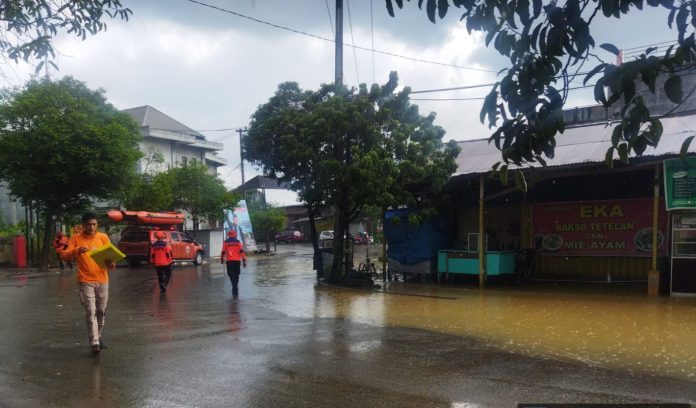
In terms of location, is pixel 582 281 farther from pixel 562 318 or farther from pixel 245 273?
pixel 245 273

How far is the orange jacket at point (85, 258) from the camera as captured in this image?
7.21 metres

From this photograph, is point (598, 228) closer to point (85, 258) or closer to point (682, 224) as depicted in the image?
point (682, 224)

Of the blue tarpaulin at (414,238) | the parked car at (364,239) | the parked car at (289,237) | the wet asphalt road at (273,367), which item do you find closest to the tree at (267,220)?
the parked car at (364,239)

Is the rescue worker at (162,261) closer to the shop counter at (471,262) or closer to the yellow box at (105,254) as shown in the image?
the yellow box at (105,254)

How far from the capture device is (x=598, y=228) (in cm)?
1645

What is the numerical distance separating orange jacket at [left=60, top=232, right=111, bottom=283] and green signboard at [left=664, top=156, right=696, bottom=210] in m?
11.4

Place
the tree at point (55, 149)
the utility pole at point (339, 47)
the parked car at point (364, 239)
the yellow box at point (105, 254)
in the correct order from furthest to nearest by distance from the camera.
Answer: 1. the parked car at point (364, 239)
2. the tree at point (55, 149)
3. the utility pole at point (339, 47)
4. the yellow box at point (105, 254)

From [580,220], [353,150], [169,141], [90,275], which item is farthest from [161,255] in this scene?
[169,141]

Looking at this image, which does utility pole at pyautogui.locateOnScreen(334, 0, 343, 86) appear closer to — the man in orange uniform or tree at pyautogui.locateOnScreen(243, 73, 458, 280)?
tree at pyautogui.locateOnScreen(243, 73, 458, 280)

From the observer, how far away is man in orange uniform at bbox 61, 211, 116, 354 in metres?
7.18

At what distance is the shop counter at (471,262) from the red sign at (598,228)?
1505 mm

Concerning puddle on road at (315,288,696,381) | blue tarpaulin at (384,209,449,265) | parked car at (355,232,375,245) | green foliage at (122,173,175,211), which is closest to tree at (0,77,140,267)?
green foliage at (122,173,175,211)

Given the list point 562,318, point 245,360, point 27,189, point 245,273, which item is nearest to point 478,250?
point 562,318

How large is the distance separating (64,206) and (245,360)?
20.2m
